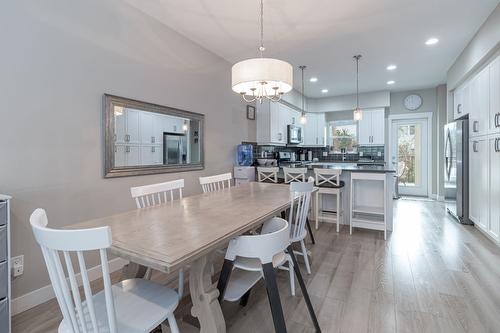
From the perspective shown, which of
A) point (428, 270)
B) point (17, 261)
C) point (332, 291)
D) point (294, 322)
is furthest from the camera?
point (428, 270)

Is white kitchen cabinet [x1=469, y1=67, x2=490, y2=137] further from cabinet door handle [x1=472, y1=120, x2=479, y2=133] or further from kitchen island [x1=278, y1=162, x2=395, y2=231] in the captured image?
kitchen island [x1=278, y1=162, x2=395, y2=231]

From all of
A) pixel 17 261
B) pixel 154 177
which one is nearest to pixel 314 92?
pixel 154 177

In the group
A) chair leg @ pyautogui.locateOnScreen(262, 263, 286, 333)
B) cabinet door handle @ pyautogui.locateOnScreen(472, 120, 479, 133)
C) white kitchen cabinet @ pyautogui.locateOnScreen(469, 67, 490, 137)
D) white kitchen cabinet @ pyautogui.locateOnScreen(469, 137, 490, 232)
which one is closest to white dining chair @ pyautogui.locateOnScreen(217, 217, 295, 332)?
chair leg @ pyautogui.locateOnScreen(262, 263, 286, 333)

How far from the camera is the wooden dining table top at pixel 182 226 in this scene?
1045 mm

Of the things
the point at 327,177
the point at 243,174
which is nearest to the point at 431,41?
the point at 327,177

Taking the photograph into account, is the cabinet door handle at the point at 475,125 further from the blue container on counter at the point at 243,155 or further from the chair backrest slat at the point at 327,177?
the blue container on counter at the point at 243,155

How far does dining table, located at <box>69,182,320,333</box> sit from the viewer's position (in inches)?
41.3

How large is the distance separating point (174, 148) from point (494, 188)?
3908 mm

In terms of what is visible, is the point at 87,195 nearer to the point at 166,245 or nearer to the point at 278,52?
the point at 166,245

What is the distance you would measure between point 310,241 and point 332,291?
1176 mm

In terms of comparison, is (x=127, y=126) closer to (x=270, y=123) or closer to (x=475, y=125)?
(x=270, y=123)

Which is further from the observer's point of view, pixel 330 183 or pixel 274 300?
pixel 330 183

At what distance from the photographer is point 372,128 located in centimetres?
622

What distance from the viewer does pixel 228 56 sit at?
12.9ft
